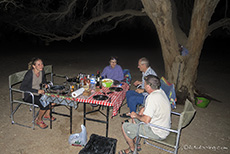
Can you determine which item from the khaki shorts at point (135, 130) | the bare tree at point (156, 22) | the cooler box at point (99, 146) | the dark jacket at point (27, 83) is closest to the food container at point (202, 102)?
the bare tree at point (156, 22)

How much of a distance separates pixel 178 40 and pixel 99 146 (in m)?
4.07

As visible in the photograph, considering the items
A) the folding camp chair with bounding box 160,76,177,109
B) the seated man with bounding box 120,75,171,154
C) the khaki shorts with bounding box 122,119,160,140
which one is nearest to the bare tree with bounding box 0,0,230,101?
the folding camp chair with bounding box 160,76,177,109

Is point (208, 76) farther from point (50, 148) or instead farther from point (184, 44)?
point (50, 148)

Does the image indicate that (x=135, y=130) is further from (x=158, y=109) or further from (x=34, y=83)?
(x=34, y=83)

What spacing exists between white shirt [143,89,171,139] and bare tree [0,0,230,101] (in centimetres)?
277

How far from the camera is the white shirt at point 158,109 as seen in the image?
2547 mm

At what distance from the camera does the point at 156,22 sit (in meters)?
4.82

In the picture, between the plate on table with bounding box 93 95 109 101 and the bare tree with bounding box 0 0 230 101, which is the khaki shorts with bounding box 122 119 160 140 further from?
the bare tree with bounding box 0 0 230 101

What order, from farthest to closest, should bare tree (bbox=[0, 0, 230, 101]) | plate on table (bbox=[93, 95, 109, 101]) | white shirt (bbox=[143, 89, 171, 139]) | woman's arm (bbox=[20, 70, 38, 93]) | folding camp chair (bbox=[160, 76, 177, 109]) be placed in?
bare tree (bbox=[0, 0, 230, 101]) < woman's arm (bbox=[20, 70, 38, 93]) < folding camp chair (bbox=[160, 76, 177, 109]) < plate on table (bbox=[93, 95, 109, 101]) < white shirt (bbox=[143, 89, 171, 139])

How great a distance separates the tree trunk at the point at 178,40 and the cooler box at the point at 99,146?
320 cm

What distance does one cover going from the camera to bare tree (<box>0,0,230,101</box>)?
4820 millimetres

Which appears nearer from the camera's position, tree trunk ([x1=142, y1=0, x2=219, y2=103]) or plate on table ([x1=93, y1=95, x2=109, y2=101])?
plate on table ([x1=93, y1=95, x2=109, y2=101])

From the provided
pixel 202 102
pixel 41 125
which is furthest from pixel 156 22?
pixel 41 125

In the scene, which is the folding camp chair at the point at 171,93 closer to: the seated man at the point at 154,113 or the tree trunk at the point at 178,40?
the seated man at the point at 154,113
